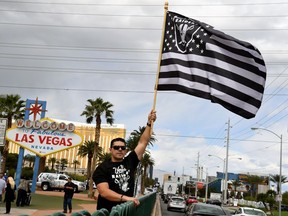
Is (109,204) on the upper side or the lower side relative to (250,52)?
lower

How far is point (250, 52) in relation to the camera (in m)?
8.31

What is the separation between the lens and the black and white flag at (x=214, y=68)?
808 cm

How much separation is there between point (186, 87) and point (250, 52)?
53.4 inches

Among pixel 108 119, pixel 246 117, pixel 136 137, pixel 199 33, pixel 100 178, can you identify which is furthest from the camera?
pixel 136 137

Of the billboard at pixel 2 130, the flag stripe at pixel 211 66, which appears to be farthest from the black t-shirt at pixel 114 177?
the billboard at pixel 2 130

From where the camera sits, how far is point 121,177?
524 cm

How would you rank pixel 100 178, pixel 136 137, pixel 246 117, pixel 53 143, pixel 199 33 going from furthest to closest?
pixel 136 137 < pixel 53 143 < pixel 199 33 < pixel 246 117 < pixel 100 178

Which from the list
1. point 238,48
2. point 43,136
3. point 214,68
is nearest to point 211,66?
point 214,68

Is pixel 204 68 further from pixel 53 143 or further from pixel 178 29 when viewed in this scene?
pixel 53 143

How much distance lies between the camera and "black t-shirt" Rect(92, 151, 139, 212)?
203 inches

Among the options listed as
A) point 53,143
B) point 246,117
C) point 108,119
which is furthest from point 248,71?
point 108,119

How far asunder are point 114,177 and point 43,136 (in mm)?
26079

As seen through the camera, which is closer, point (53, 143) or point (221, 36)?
point (221, 36)

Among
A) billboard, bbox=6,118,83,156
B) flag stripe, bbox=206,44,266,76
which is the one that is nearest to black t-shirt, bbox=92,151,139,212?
flag stripe, bbox=206,44,266,76
